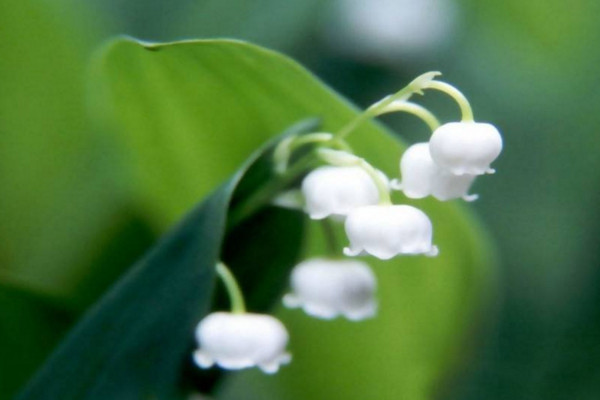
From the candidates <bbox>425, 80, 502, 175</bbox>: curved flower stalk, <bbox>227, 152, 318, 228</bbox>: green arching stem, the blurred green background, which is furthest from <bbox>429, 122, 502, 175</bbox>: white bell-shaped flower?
the blurred green background

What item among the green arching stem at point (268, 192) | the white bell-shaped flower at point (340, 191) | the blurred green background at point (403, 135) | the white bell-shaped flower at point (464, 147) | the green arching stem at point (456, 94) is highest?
the green arching stem at point (456, 94)

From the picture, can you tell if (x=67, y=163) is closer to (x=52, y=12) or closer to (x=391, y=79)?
(x=52, y=12)

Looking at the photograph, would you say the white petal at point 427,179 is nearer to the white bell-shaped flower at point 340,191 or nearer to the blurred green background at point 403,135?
the white bell-shaped flower at point 340,191

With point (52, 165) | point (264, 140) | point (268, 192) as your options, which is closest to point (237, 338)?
point (268, 192)

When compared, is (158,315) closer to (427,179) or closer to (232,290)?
(232,290)

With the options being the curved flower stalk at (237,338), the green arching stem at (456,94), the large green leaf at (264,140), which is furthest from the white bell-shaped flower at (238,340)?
the green arching stem at (456,94)

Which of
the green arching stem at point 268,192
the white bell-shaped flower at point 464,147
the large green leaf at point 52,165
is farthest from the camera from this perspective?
the large green leaf at point 52,165

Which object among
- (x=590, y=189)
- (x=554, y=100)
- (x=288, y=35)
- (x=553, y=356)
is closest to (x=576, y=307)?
(x=553, y=356)
